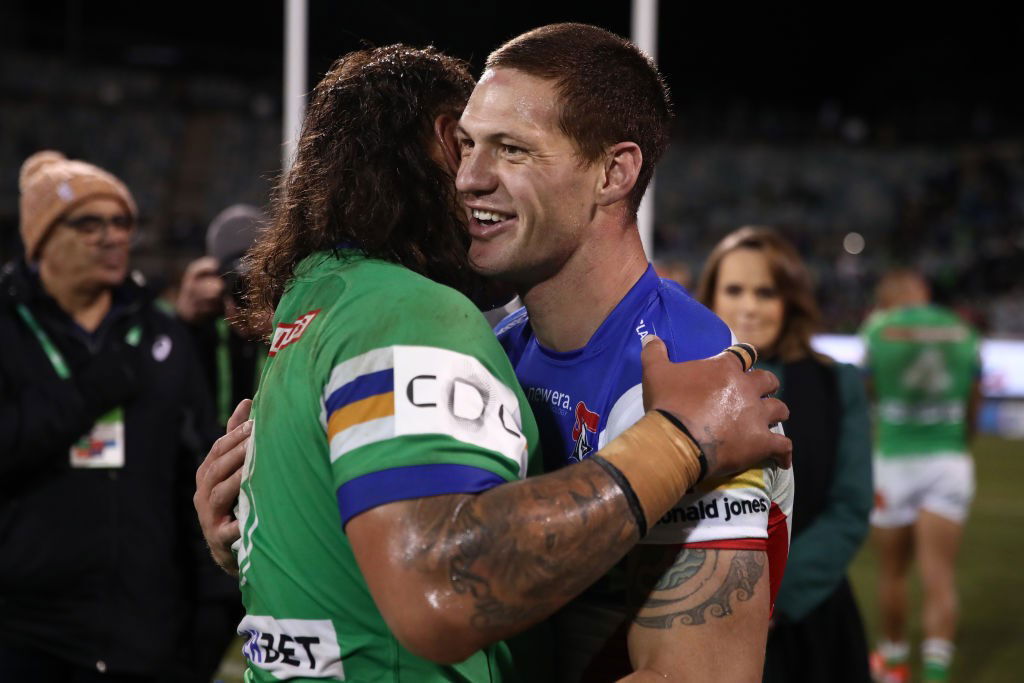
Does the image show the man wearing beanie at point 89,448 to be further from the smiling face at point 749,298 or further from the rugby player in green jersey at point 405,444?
the smiling face at point 749,298

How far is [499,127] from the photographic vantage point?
1.73 m

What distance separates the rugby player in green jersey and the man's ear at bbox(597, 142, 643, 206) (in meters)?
0.26

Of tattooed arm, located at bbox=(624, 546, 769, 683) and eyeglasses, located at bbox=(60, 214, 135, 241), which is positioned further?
eyeglasses, located at bbox=(60, 214, 135, 241)

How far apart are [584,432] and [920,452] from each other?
16.9 ft

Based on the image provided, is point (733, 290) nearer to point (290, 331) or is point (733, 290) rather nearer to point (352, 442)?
point (290, 331)

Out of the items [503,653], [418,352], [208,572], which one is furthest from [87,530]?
[418,352]

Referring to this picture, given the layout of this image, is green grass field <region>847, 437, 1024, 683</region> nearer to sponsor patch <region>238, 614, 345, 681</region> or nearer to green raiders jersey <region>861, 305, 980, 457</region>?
green raiders jersey <region>861, 305, 980, 457</region>

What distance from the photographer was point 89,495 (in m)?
3.17

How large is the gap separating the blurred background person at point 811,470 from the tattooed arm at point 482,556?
77.9 inches

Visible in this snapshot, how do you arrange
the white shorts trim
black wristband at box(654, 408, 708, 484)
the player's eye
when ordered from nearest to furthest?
black wristband at box(654, 408, 708, 484) < the player's eye < the white shorts trim

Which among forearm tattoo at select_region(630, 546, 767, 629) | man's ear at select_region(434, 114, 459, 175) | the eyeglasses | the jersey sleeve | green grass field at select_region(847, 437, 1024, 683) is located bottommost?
green grass field at select_region(847, 437, 1024, 683)

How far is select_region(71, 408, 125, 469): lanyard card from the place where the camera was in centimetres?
320

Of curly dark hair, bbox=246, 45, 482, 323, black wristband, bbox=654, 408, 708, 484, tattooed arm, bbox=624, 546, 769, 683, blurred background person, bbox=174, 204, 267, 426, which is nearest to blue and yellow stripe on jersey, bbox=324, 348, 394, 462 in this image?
curly dark hair, bbox=246, 45, 482, 323

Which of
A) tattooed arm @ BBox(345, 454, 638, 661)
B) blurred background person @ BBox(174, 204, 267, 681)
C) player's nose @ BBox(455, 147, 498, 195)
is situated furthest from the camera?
blurred background person @ BBox(174, 204, 267, 681)
